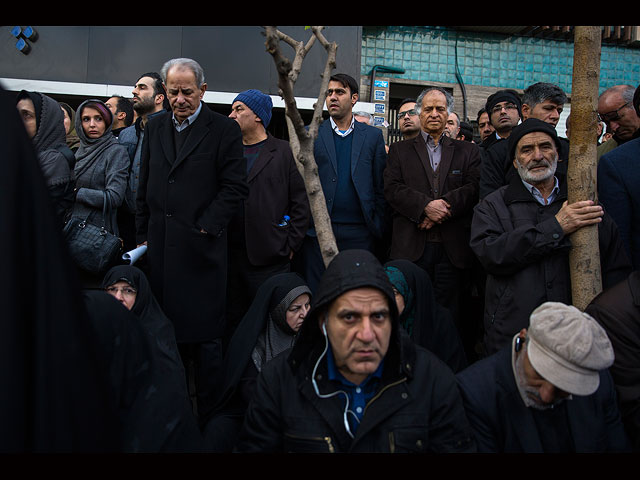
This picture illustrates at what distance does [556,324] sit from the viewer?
94.3 inches

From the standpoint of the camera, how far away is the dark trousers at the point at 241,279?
14.2 feet

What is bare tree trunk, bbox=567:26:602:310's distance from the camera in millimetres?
2941

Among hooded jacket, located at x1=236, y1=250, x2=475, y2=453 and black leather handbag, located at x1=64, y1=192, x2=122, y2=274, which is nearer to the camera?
hooded jacket, located at x1=236, y1=250, x2=475, y2=453

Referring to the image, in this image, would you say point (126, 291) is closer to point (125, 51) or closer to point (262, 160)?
point (262, 160)

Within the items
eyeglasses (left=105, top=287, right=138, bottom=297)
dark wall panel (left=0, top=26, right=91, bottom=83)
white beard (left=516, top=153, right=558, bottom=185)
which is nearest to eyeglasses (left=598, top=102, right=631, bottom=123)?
white beard (left=516, top=153, right=558, bottom=185)

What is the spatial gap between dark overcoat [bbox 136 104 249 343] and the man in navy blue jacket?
38.1 inches

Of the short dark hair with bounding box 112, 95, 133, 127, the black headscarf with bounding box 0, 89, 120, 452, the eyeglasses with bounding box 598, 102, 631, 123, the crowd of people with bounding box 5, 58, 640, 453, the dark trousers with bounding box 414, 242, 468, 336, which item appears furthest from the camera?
the short dark hair with bounding box 112, 95, 133, 127

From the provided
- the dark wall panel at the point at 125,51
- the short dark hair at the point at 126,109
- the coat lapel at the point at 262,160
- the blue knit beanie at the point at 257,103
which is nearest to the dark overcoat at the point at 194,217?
the coat lapel at the point at 262,160

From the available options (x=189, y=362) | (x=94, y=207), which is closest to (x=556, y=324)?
(x=189, y=362)

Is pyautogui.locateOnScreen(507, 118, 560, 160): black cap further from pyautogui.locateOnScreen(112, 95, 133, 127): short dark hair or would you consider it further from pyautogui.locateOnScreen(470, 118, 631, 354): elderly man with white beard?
pyautogui.locateOnScreen(112, 95, 133, 127): short dark hair

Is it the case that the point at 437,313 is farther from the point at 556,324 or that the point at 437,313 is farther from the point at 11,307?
the point at 11,307

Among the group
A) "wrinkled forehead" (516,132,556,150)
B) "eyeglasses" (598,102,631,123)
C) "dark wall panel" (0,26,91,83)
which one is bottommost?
"wrinkled forehead" (516,132,556,150)

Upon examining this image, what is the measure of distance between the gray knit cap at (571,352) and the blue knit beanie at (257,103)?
305 cm

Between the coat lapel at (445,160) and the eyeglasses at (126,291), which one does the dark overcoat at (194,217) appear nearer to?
the eyeglasses at (126,291)
